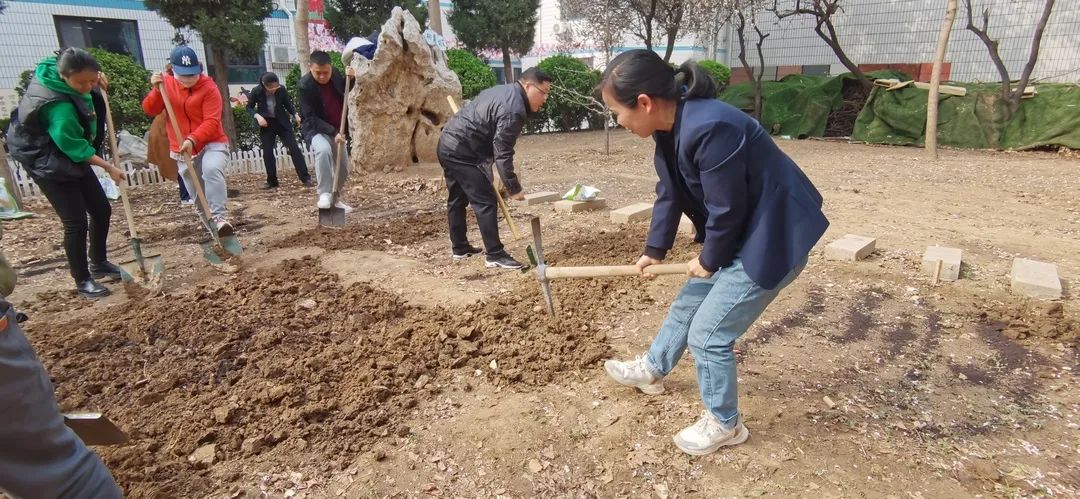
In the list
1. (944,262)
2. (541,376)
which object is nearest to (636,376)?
(541,376)

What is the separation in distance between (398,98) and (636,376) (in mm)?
6830

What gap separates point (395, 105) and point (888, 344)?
6.97 m

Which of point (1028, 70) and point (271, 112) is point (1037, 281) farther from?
point (1028, 70)

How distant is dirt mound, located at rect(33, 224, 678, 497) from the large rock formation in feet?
15.2

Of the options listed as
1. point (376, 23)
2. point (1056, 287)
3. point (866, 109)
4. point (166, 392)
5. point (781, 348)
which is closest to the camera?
point (166, 392)

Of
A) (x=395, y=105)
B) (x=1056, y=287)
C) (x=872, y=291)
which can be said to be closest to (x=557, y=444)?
(x=872, y=291)

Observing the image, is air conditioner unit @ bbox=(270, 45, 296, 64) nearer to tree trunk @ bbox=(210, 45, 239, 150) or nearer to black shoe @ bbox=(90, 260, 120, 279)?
tree trunk @ bbox=(210, 45, 239, 150)

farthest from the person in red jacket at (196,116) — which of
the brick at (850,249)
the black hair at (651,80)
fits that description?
the brick at (850,249)

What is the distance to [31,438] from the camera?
1432 mm

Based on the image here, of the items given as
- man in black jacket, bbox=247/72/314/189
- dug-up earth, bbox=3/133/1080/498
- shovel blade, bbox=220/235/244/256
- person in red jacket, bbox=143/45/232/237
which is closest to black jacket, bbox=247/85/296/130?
man in black jacket, bbox=247/72/314/189

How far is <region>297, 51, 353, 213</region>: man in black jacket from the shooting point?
5.81 meters

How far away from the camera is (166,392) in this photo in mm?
2818

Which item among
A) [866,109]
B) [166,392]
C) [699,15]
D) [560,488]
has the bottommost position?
[560,488]

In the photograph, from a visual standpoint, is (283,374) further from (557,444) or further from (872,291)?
(872,291)
